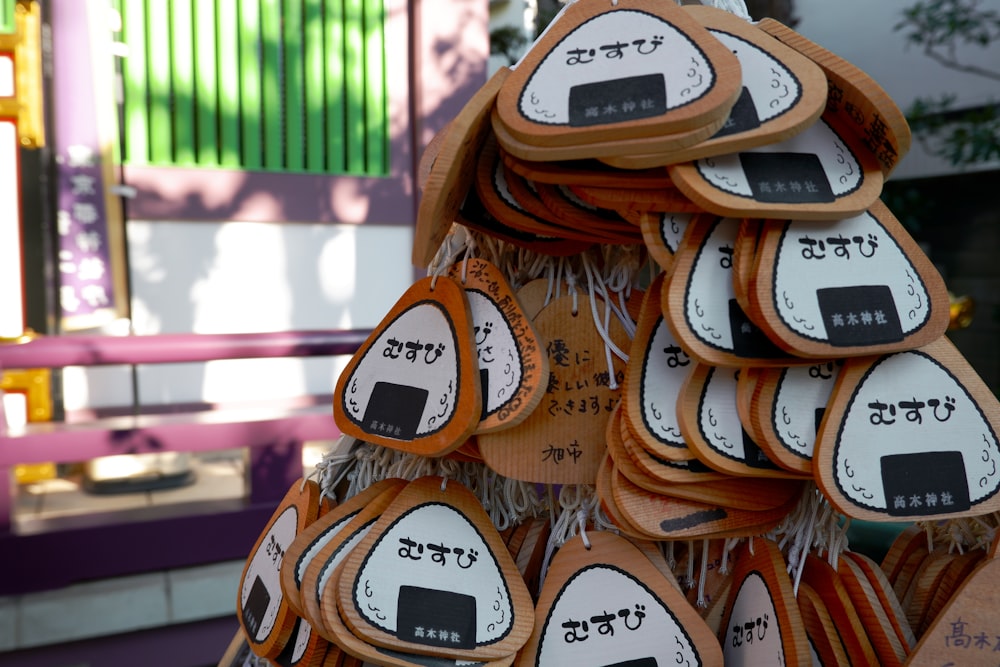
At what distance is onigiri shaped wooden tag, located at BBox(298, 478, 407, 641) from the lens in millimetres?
521

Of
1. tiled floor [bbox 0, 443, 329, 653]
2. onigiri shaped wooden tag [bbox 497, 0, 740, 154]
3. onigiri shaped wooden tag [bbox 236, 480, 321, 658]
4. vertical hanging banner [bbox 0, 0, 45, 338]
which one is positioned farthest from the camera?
vertical hanging banner [bbox 0, 0, 45, 338]

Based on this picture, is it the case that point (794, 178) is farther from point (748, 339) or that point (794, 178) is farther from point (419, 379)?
point (419, 379)

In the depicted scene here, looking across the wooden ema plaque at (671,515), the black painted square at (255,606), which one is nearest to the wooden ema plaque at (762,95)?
the wooden ema plaque at (671,515)

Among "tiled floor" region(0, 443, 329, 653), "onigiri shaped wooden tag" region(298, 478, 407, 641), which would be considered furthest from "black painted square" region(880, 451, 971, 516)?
"tiled floor" region(0, 443, 329, 653)

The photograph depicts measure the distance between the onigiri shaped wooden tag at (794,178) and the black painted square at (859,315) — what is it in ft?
0.16

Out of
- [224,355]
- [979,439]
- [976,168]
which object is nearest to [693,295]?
[979,439]

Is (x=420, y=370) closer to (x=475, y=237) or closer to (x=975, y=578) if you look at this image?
(x=475, y=237)

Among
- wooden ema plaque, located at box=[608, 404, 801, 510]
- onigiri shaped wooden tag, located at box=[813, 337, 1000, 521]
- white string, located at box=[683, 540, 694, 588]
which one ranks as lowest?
white string, located at box=[683, 540, 694, 588]

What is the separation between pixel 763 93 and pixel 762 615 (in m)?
0.35

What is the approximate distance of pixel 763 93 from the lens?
503mm

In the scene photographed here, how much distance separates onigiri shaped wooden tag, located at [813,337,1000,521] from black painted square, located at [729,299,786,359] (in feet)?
0.17

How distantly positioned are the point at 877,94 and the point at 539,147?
0.73ft

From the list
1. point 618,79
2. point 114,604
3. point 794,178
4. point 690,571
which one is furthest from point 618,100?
point 114,604

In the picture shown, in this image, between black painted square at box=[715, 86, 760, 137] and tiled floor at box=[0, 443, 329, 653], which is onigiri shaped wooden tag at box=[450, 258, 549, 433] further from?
tiled floor at box=[0, 443, 329, 653]
